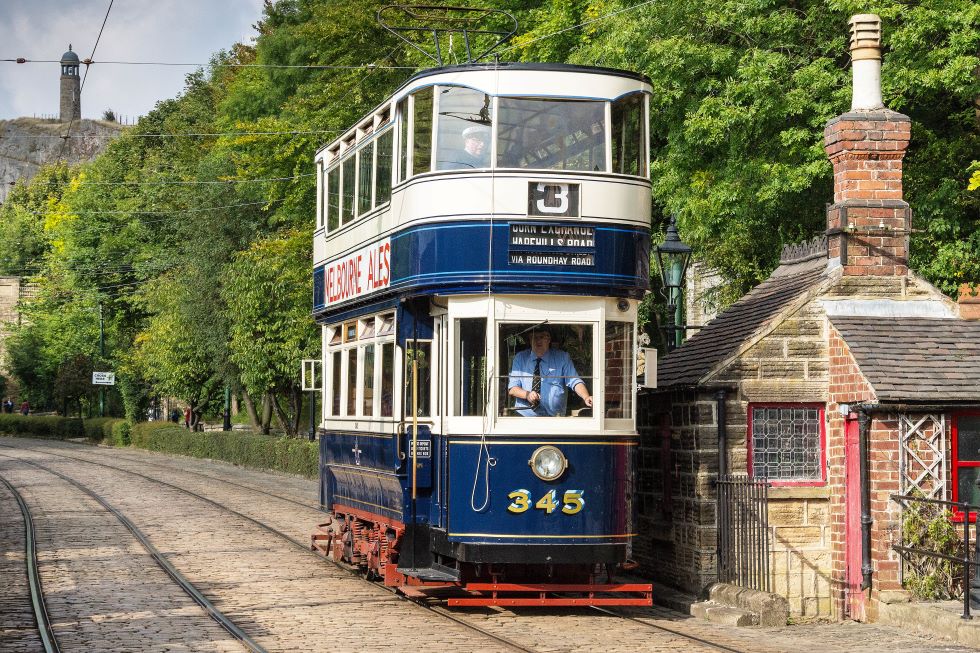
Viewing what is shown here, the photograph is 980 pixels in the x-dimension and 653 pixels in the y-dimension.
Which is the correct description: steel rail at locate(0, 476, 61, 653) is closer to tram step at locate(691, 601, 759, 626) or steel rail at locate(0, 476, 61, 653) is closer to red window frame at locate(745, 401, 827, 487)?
tram step at locate(691, 601, 759, 626)

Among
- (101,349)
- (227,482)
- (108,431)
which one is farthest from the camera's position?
(101,349)

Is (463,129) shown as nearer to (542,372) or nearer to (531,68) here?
(531,68)

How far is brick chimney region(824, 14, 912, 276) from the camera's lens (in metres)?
16.0

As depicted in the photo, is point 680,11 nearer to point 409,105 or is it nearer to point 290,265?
point 409,105

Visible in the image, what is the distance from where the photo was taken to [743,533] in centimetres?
1548

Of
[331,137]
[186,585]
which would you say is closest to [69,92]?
[331,137]

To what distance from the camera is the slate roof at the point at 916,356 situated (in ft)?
48.8

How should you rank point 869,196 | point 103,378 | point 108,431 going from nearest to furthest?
1. point 869,196
2. point 108,431
3. point 103,378

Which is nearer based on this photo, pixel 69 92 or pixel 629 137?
pixel 629 137

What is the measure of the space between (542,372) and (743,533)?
3.26 meters

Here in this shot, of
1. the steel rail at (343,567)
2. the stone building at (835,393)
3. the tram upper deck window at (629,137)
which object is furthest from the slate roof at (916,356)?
the steel rail at (343,567)

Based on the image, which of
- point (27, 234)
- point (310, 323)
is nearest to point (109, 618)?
point (310, 323)

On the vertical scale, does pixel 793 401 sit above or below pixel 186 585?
above

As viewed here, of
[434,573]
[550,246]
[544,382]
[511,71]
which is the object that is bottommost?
[434,573]
